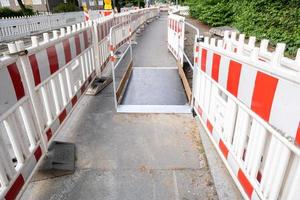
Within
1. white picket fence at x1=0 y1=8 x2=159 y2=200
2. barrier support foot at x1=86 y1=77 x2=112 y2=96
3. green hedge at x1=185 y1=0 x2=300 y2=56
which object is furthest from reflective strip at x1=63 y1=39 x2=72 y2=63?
green hedge at x1=185 y1=0 x2=300 y2=56


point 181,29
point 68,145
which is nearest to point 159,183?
point 68,145

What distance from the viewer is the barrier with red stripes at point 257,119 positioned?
151 centimetres

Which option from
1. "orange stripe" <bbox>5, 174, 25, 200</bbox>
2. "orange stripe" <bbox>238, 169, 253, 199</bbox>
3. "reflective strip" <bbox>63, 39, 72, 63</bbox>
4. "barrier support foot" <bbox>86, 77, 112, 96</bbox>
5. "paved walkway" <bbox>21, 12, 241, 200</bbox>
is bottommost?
"paved walkway" <bbox>21, 12, 241, 200</bbox>

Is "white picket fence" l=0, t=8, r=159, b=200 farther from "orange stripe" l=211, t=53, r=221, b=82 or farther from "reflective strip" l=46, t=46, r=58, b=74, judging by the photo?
"orange stripe" l=211, t=53, r=221, b=82

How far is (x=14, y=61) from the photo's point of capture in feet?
6.89

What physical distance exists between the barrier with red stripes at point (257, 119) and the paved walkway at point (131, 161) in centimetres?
48

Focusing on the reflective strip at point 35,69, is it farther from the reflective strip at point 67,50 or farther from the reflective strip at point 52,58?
the reflective strip at point 67,50

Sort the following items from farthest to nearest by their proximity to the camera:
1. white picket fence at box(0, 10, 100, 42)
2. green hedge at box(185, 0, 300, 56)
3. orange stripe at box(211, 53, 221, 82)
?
Result: 1. white picket fence at box(0, 10, 100, 42)
2. green hedge at box(185, 0, 300, 56)
3. orange stripe at box(211, 53, 221, 82)

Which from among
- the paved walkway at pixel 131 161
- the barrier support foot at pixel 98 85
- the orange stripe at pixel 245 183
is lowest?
the paved walkway at pixel 131 161

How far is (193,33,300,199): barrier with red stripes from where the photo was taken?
1513mm

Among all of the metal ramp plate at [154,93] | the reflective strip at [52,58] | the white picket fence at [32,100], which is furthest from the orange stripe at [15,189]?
the metal ramp plate at [154,93]

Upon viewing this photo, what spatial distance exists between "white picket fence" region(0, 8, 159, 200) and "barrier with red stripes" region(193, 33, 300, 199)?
2.11 meters

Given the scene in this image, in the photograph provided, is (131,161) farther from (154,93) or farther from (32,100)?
(154,93)

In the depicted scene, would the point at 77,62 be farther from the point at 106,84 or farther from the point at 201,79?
the point at 201,79
